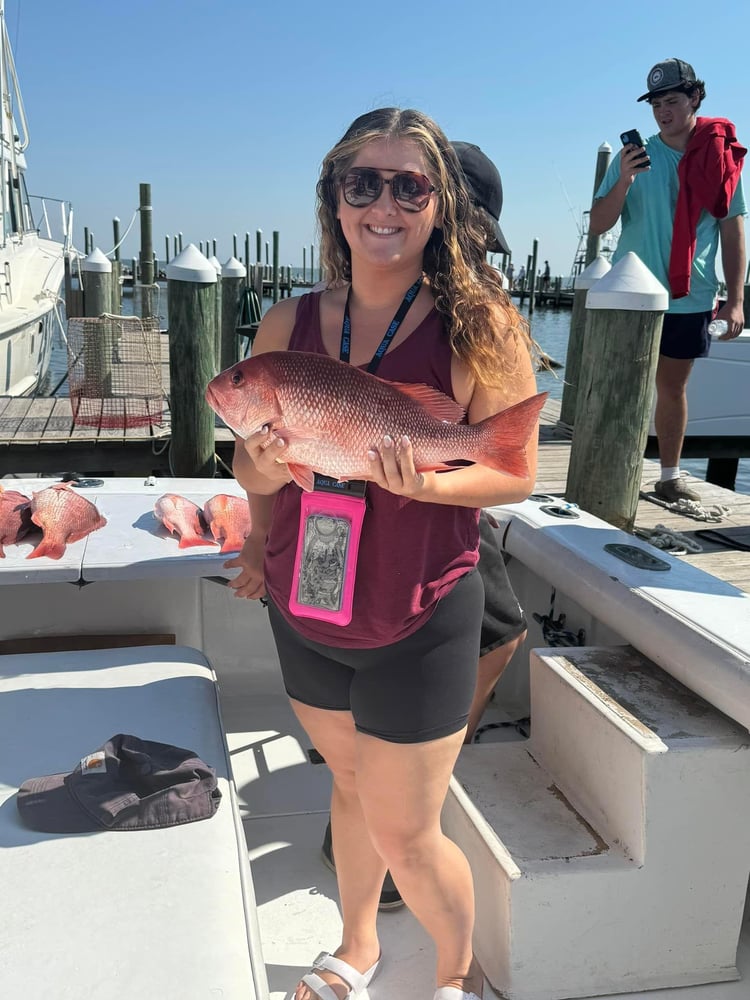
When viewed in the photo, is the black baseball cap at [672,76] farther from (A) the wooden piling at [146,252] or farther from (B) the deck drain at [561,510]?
(A) the wooden piling at [146,252]

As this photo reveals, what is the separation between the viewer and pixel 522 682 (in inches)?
134

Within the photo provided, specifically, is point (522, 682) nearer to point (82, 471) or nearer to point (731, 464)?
point (82, 471)

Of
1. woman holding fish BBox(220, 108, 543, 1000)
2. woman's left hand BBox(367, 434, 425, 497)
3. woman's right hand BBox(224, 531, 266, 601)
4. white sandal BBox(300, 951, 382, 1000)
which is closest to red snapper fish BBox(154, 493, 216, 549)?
woman's right hand BBox(224, 531, 266, 601)

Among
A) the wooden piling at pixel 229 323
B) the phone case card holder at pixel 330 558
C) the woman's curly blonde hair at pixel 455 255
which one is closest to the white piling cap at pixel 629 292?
the woman's curly blonde hair at pixel 455 255

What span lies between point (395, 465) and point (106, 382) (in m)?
7.71

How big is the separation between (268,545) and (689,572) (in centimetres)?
147

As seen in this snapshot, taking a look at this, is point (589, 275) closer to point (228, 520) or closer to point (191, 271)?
point (191, 271)

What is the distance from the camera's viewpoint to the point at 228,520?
10.6 feet

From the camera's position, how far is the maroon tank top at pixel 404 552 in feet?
5.43

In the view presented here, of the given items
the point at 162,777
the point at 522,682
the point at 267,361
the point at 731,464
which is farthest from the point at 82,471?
the point at 731,464

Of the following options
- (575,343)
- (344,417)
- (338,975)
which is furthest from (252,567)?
(575,343)

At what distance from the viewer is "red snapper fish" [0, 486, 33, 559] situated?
3.05 m

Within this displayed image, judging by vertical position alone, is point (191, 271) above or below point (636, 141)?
below

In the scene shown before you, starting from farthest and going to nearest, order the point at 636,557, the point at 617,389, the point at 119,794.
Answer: the point at 617,389, the point at 636,557, the point at 119,794
